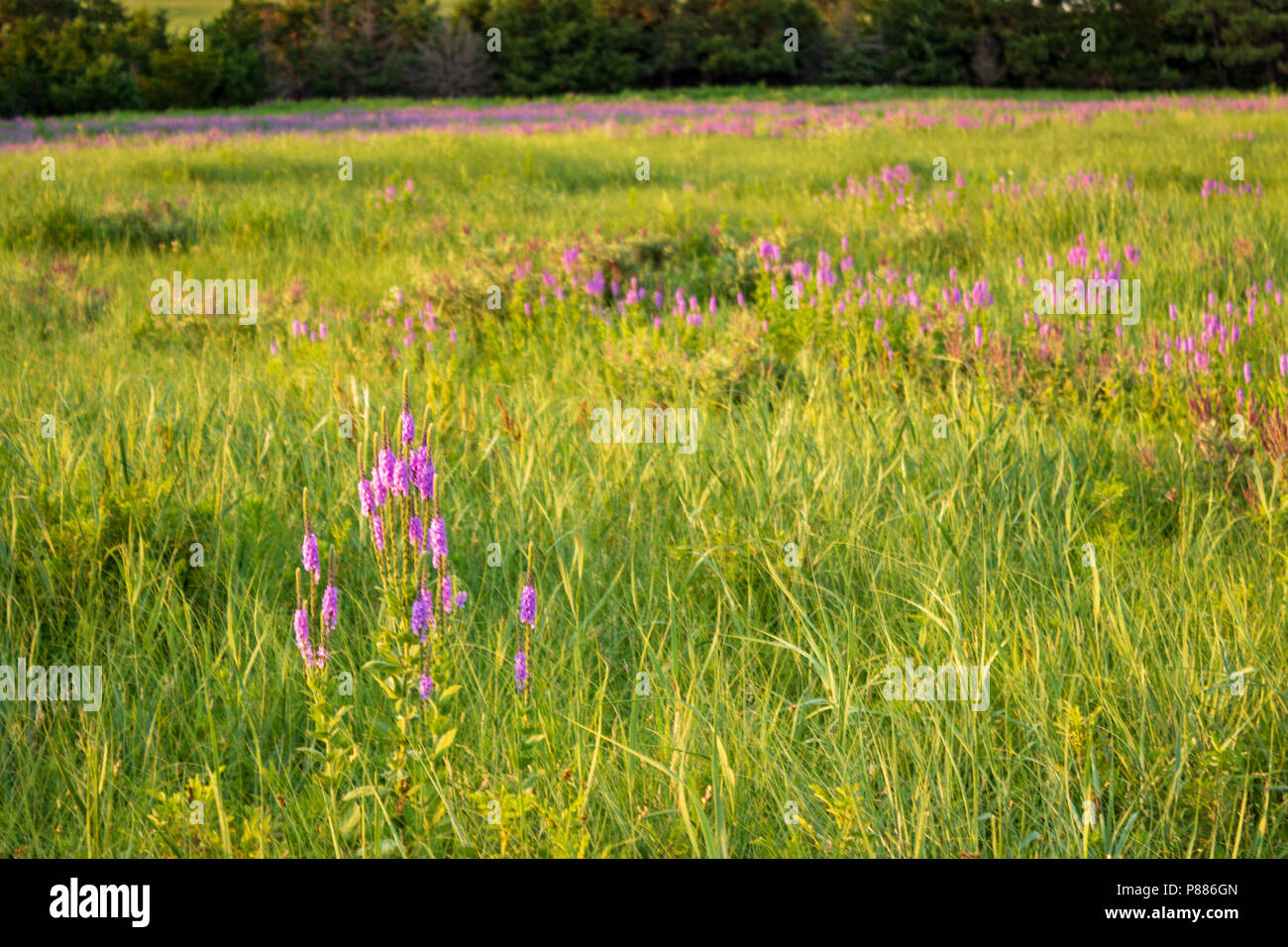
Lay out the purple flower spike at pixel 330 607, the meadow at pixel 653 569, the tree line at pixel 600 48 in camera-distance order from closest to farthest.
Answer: the meadow at pixel 653 569, the purple flower spike at pixel 330 607, the tree line at pixel 600 48

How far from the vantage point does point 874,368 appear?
495 cm

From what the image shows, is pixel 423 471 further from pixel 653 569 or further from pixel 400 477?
pixel 653 569

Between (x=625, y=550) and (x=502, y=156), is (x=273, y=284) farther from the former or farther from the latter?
(x=502, y=156)

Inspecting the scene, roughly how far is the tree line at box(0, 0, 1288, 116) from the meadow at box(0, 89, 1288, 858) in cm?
3165

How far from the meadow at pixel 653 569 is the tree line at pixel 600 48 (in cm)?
3165

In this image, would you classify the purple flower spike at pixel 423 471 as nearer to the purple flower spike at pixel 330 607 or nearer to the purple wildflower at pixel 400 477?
the purple wildflower at pixel 400 477

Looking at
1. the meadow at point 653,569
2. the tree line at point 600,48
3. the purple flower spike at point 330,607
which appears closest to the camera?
the meadow at point 653,569

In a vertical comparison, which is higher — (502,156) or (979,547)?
(502,156)

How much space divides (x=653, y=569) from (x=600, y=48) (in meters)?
41.3

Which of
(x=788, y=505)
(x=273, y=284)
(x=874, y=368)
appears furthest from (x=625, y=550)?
(x=273, y=284)

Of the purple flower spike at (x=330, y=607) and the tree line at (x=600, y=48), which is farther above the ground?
the tree line at (x=600, y=48)

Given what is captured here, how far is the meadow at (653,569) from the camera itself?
76.9 inches

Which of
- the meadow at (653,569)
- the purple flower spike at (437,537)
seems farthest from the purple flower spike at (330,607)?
the purple flower spike at (437,537)
